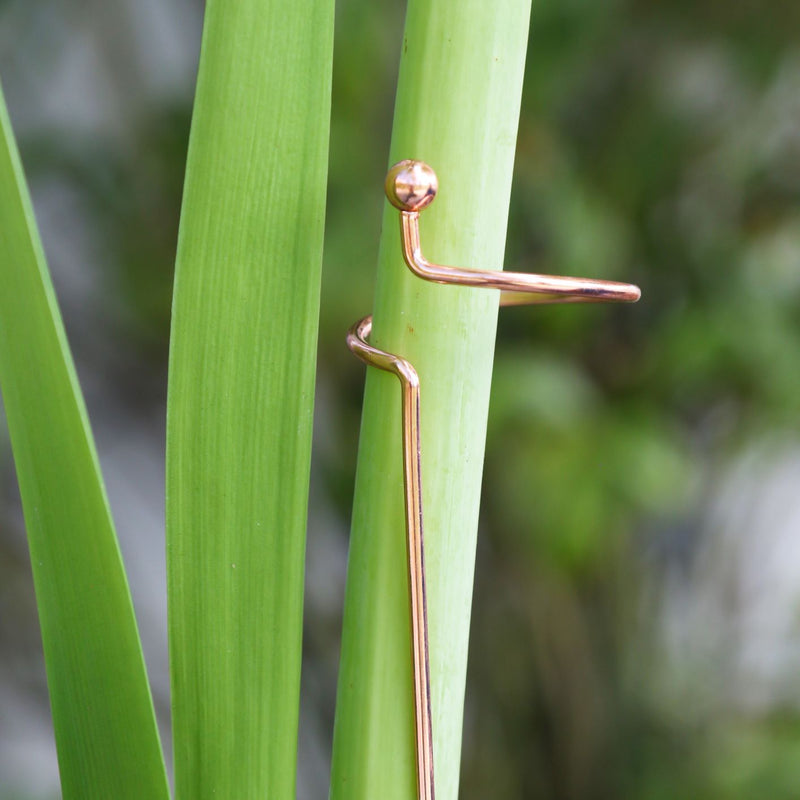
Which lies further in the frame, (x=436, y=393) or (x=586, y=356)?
(x=586, y=356)

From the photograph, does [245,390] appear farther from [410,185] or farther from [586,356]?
[586,356]

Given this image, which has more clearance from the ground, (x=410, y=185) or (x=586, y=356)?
(x=410, y=185)

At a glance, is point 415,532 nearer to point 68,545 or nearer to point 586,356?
point 68,545

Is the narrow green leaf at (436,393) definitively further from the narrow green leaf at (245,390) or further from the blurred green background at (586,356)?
the blurred green background at (586,356)

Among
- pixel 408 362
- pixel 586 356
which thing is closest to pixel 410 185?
pixel 408 362

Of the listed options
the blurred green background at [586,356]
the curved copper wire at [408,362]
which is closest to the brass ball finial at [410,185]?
the curved copper wire at [408,362]
